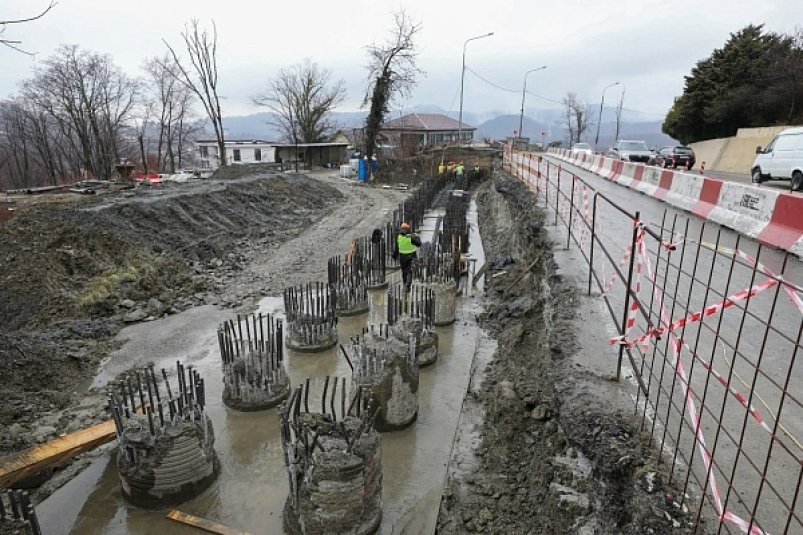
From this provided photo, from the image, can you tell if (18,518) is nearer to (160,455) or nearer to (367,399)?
(160,455)

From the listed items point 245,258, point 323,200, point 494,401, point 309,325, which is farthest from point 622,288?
point 323,200

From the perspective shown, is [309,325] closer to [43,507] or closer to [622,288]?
[43,507]

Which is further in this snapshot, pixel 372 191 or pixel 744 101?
pixel 372 191

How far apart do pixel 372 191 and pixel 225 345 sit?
24.9 metres

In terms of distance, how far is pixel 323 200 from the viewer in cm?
2678

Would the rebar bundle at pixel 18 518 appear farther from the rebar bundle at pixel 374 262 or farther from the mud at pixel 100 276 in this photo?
the rebar bundle at pixel 374 262

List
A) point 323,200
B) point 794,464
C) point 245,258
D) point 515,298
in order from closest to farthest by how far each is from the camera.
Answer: point 794,464 → point 515,298 → point 245,258 → point 323,200

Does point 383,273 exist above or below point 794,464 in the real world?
below

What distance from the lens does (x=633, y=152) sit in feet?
85.4

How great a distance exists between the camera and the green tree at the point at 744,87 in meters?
26.4

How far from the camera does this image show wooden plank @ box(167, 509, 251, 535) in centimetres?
463

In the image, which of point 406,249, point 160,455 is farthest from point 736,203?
point 160,455

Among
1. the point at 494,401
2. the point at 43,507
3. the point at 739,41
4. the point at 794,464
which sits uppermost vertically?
the point at 739,41

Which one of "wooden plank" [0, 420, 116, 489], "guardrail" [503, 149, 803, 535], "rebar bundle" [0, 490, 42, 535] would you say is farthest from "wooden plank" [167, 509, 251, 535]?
"guardrail" [503, 149, 803, 535]
